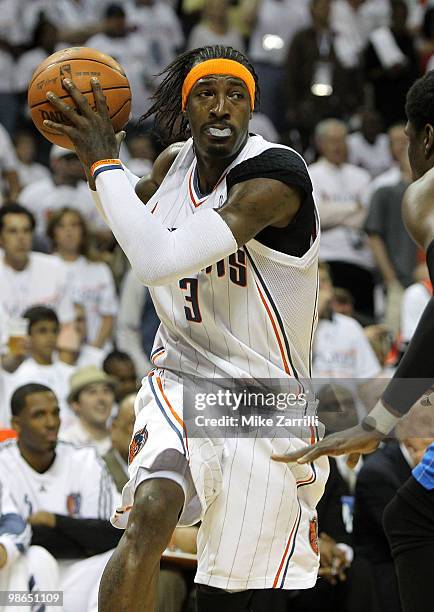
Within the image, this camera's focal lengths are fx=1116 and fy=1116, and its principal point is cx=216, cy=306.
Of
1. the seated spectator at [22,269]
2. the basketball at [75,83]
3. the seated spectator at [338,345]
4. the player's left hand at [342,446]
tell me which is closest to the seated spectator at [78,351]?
the seated spectator at [22,269]

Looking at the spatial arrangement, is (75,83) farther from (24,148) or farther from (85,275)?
(24,148)

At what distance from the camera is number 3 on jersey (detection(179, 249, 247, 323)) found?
12.6 ft

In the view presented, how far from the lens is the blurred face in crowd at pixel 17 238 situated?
8.45 metres

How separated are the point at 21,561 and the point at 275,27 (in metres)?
8.52

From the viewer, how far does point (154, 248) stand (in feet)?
11.8

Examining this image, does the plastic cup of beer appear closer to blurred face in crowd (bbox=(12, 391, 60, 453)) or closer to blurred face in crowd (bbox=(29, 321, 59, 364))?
blurred face in crowd (bbox=(29, 321, 59, 364))

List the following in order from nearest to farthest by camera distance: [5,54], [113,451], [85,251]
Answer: [113,451], [85,251], [5,54]

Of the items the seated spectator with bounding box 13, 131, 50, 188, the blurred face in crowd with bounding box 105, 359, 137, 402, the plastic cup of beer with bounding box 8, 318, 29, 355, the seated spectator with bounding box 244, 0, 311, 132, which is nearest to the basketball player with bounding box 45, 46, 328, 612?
the plastic cup of beer with bounding box 8, 318, 29, 355

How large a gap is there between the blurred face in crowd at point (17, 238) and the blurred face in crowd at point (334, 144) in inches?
121

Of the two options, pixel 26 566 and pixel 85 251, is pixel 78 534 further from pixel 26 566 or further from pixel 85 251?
pixel 85 251

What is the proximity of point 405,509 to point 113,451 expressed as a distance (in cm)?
286

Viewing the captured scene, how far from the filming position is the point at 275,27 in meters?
12.5

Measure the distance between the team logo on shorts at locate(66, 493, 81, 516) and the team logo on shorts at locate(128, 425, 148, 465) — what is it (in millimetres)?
2291

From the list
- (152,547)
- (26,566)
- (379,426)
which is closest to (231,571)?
(152,547)
